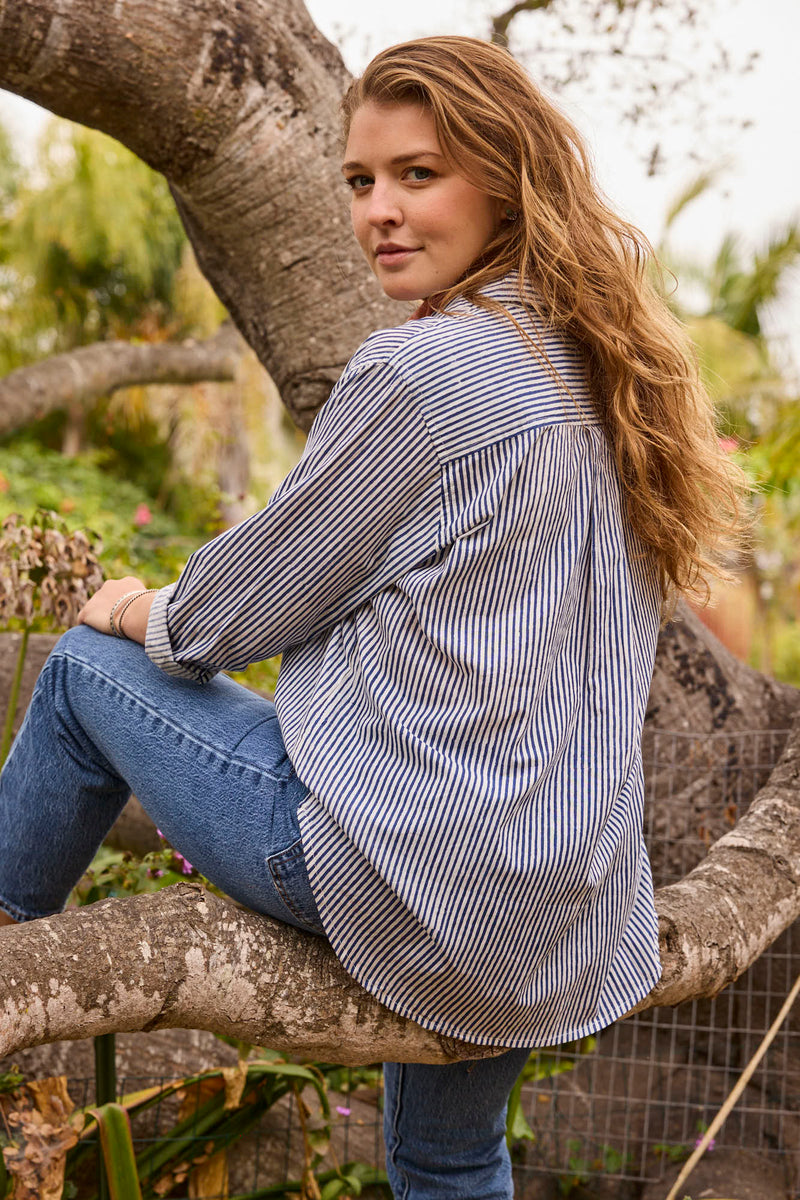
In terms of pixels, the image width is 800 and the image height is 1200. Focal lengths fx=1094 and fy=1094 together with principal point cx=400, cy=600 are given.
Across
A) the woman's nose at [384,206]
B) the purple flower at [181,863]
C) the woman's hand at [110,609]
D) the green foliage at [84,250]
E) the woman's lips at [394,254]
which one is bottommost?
the green foliage at [84,250]

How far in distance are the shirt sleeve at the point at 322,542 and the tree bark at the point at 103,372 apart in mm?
5405

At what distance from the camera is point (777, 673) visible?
2034cm

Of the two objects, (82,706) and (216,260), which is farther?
(216,260)

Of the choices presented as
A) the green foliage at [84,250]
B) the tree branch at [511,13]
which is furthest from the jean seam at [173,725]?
the green foliage at [84,250]

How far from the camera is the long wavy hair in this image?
146 centimetres

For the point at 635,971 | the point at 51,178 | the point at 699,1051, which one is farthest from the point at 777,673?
the point at 635,971

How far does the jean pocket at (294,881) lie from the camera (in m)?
1.39

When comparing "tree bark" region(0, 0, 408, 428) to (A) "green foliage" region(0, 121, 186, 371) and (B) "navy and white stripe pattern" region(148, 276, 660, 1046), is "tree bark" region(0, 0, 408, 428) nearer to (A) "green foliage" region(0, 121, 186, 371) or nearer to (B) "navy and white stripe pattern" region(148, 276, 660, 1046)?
(B) "navy and white stripe pattern" region(148, 276, 660, 1046)

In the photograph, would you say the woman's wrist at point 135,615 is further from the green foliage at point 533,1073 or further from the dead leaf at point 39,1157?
the green foliage at point 533,1073

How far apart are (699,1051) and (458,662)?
2.07m

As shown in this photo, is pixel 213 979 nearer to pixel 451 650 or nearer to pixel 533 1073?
pixel 451 650

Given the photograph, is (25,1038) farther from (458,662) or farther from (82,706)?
(458,662)

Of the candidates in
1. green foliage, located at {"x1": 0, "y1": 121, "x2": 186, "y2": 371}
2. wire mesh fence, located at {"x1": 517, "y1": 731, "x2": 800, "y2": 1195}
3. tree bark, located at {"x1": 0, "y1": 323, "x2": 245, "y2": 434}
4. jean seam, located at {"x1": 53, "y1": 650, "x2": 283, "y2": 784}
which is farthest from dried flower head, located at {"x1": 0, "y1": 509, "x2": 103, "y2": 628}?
green foliage, located at {"x1": 0, "y1": 121, "x2": 186, "y2": 371}

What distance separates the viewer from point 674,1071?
2863 mm
